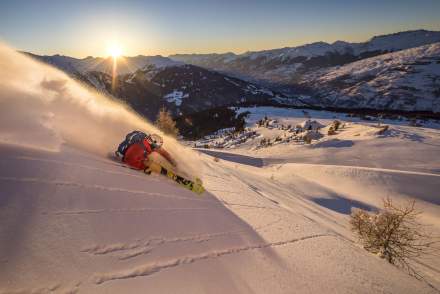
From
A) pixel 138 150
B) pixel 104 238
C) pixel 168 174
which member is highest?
pixel 138 150

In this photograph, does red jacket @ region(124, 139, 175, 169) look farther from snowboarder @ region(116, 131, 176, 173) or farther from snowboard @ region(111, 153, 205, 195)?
snowboard @ region(111, 153, 205, 195)

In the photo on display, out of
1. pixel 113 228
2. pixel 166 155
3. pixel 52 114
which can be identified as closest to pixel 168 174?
pixel 166 155

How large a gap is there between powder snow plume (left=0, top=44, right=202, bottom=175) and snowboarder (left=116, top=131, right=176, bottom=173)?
1.40 feet

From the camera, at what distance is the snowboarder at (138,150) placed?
21.6 feet

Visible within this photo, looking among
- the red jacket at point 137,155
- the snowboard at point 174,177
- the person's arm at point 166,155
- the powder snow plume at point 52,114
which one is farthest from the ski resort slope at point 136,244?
the person's arm at point 166,155

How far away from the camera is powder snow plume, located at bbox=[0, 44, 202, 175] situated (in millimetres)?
4840

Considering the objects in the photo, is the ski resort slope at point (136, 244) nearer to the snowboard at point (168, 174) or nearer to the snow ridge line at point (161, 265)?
the snow ridge line at point (161, 265)

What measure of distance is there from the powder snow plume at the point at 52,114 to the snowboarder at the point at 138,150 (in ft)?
1.40

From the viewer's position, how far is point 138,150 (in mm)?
6797

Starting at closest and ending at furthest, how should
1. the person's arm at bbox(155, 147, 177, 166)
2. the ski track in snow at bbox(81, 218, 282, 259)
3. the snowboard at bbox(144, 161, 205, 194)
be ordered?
the ski track in snow at bbox(81, 218, 282, 259)
the snowboard at bbox(144, 161, 205, 194)
the person's arm at bbox(155, 147, 177, 166)

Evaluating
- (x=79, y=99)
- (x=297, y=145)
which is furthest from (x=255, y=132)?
(x=79, y=99)

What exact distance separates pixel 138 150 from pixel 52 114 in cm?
184

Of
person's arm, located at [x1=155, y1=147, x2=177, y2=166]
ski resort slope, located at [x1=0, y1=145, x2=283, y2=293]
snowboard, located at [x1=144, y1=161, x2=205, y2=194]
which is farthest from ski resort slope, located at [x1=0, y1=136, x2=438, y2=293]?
person's arm, located at [x1=155, y1=147, x2=177, y2=166]

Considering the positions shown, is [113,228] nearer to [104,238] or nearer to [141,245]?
[104,238]
